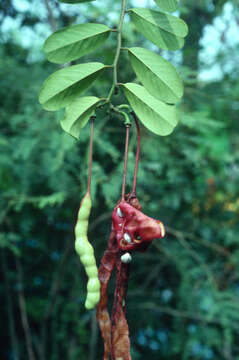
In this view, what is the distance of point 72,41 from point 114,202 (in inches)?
50.4

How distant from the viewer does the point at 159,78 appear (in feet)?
1.82

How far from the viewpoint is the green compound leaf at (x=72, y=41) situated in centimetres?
56

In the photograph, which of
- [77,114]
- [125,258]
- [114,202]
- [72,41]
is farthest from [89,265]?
[114,202]

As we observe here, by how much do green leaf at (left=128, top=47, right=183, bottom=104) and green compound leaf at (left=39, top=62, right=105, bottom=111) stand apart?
0.07 m

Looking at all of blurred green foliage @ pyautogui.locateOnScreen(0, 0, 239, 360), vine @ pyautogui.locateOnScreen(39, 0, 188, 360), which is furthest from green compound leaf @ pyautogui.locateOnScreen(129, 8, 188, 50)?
blurred green foliage @ pyautogui.locateOnScreen(0, 0, 239, 360)

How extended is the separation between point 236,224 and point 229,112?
2.35ft

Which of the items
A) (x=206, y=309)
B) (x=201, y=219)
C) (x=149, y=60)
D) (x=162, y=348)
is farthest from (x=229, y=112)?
(x=149, y=60)

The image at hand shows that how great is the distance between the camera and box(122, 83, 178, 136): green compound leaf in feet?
1.77

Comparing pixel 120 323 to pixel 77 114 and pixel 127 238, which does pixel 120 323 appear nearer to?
pixel 127 238

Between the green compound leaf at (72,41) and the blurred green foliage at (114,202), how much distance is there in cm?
86

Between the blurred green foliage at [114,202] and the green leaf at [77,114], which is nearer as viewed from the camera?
the green leaf at [77,114]

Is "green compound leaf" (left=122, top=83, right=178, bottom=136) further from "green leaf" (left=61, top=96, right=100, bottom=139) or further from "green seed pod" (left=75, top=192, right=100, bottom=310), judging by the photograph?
"green seed pod" (left=75, top=192, right=100, bottom=310)

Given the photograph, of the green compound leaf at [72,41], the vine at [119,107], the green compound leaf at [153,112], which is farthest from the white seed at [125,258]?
the green compound leaf at [72,41]

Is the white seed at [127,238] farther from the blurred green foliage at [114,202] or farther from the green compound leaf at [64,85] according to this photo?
the blurred green foliage at [114,202]
